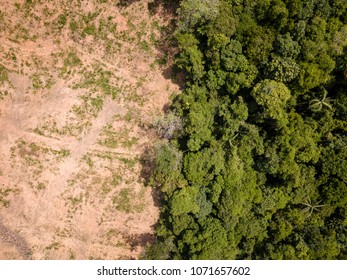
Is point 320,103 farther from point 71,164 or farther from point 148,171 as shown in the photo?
point 71,164

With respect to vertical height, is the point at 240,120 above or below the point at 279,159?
above

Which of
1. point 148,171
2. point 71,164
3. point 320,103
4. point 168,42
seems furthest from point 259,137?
point 71,164

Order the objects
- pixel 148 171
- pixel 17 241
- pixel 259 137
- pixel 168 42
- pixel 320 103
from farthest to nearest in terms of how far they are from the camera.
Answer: pixel 148 171
pixel 17 241
pixel 168 42
pixel 320 103
pixel 259 137

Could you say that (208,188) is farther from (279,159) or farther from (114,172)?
(114,172)

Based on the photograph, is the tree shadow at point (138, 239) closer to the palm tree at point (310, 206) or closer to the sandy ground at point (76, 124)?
the sandy ground at point (76, 124)

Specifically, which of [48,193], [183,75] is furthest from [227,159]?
[48,193]

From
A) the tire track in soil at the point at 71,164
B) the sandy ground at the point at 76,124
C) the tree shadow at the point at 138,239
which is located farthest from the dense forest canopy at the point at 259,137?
the tire track in soil at the point at 71,164
